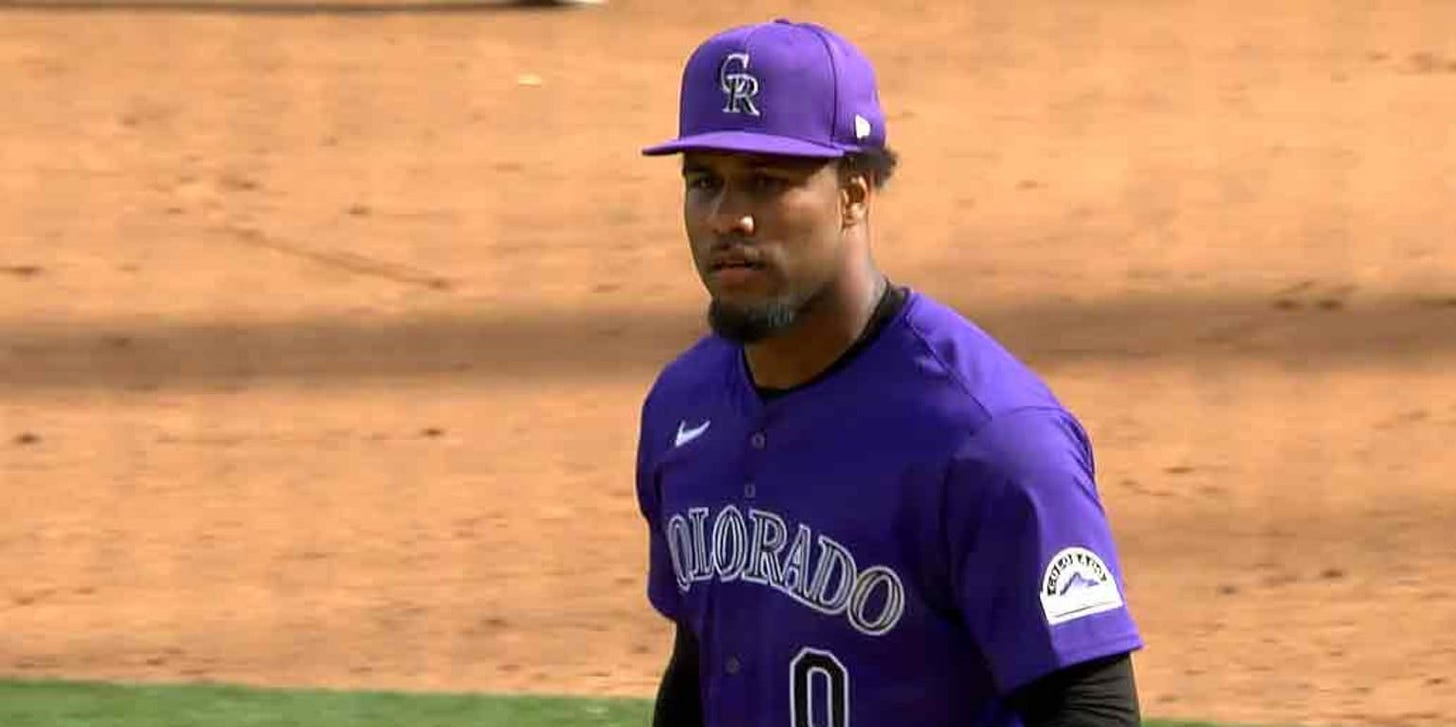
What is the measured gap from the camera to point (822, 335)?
2.89 metres

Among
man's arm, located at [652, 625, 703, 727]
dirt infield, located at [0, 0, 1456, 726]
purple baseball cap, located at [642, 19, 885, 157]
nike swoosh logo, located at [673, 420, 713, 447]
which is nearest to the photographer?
purple baseball cap, located at [642, 19, 885, 157]

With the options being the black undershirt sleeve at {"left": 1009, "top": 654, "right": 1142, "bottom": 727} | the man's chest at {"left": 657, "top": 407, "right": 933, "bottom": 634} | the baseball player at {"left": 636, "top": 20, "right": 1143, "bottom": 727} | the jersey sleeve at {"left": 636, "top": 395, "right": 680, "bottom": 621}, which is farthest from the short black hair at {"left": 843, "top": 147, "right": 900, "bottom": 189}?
the black undershirt sleeve at {"left": 1009, "top": 654, "right": 1142, "bottom": 727}

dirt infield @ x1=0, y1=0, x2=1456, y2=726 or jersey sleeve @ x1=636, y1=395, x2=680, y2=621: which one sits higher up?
jersey sleeve @ x1=636, y1=395, x2=680, y2=621

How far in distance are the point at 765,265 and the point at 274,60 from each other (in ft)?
36.7

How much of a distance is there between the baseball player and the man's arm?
0.18 meters

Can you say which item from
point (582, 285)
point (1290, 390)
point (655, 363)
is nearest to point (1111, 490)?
point (1290, 390)

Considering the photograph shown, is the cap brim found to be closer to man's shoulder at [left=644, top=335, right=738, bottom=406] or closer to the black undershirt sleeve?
man's shoulder at [left=644, top=335, right=738, bottom=406]

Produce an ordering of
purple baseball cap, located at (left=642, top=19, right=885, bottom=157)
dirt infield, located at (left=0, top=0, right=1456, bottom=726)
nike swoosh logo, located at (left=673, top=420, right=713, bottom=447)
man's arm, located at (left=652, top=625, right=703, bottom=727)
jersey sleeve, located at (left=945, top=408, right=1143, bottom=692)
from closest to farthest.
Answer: jersey sleeve, located at (left=945, top=408, right=1143, bottom=692)
purple baseball cap, located at (left=642, top=19, right=885, bottom=157)
nike swoosh logo, located at (left=673, top=420, right=713, bottom=447)
man's arm, located at (left=652, top=625, right=703, bottom=727)
dirt infield, located at (left=0, top=0, right=1456, bottom=726)

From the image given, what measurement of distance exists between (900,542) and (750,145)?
15.6 inches

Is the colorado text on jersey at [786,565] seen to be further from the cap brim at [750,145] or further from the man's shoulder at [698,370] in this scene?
the cap brim at [750,145]

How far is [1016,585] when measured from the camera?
271 cm

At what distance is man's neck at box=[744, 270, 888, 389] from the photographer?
2.87m

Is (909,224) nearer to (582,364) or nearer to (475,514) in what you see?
(582,364)

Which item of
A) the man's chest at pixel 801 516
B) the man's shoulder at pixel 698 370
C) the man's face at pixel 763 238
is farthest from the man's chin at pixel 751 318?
the man's shoulder at pixel 698 370
